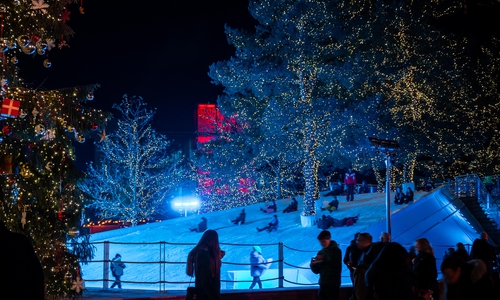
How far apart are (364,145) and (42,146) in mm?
20955

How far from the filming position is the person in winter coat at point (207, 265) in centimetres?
678

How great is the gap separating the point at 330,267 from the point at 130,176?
107ft

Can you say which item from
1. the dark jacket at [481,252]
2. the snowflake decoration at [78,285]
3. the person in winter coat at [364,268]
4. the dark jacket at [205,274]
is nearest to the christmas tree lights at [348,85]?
the dark jacket at [481,252]

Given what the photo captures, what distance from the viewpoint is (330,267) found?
860 centimetres

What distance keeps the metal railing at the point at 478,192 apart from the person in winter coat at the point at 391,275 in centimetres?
2398

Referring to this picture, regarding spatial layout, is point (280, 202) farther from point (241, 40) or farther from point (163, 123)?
point (163, 123)

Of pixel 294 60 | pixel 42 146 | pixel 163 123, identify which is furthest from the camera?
pixel 163 123

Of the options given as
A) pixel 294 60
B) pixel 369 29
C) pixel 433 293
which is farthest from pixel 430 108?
pixel 433 293

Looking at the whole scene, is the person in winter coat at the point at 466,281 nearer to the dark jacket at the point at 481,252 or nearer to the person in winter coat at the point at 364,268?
the person in winter coat at the point at 364,268

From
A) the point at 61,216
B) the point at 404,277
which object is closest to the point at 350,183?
the point at 61,216

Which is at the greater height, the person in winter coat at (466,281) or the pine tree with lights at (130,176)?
the pine tree with lights at (130,176)

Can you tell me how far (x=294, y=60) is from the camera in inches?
1076

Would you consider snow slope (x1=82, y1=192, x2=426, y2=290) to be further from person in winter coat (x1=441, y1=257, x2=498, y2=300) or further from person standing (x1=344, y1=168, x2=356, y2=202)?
person in winter coat (x1=441, y1=257, x2=498, y2=300)

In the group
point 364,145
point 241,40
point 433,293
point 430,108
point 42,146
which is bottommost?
point 433,293
